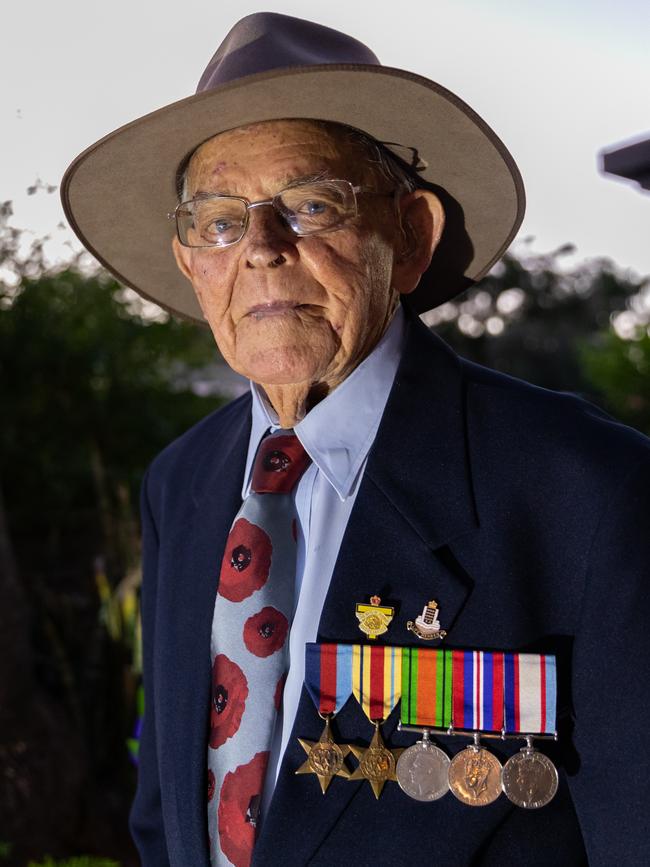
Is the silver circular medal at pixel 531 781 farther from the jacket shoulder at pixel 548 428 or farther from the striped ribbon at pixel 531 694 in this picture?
the jacket shoulder at pixel 548 428

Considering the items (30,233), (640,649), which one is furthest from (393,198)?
(30,233)

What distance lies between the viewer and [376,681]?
5.83ft

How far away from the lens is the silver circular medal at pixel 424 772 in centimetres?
171

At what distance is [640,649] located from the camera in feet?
5.36

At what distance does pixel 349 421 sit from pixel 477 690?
577mm

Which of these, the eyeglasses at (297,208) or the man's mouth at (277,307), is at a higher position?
the eyeglasses at (297,208)

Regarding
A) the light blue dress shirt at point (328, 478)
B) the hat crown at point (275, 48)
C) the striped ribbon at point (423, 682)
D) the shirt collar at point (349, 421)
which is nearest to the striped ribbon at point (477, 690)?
the striped ribbon at point (423, 682)

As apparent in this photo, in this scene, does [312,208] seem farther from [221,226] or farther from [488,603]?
[488,603]

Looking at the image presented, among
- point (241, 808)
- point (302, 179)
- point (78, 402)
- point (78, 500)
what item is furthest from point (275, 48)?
point (78, 500)

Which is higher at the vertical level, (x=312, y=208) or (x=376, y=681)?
(x=312, y=208)

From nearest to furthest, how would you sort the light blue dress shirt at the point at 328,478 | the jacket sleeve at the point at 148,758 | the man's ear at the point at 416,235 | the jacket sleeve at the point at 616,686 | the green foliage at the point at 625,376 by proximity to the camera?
the jacket sleeve at the point at 616,686, the light blue dress shirt at the point at 328,478, the man's ear at the point at 416,235, the jacket sleeve at the point at 148,758, the green foliage at the point at 625,376

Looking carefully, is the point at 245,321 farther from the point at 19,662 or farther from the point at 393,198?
the point at 19,662

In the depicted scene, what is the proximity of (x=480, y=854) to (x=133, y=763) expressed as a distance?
284 centimetres

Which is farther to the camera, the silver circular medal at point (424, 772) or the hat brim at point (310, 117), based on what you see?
the hat brim at point (310, 117)
